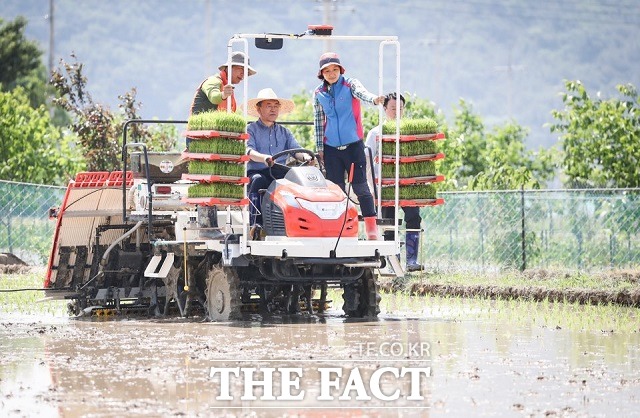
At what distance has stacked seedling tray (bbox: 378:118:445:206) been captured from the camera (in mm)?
18047

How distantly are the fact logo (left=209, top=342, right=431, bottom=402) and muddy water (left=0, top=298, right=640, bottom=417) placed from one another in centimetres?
1

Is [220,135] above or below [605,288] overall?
above

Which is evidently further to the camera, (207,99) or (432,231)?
(432,231)

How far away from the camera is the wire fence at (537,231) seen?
77.0ft

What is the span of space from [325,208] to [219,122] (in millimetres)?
1484

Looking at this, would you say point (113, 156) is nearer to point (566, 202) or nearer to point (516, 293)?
point (566, 202)

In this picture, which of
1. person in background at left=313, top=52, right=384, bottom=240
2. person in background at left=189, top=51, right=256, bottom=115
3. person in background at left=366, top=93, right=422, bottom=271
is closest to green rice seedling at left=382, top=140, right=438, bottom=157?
person in background at left=366, top=93, right=422, bottom=271

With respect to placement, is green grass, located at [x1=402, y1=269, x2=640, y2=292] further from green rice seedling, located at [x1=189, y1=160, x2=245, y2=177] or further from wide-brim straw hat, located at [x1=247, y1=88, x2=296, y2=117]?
green rice seedling, located at [x1=189, y1=160, x2=245, y2=177]

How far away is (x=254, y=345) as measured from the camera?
13.7 metres

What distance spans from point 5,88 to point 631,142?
5664 centimetres

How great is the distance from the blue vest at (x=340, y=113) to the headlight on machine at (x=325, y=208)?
1.11m

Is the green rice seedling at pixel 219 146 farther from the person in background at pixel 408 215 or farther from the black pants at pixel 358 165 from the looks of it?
the person in background at pixel 408 215

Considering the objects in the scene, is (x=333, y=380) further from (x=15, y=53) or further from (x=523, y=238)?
(x=15, y=53)

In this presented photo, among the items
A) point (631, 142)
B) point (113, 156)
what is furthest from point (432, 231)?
point (113, 156)
